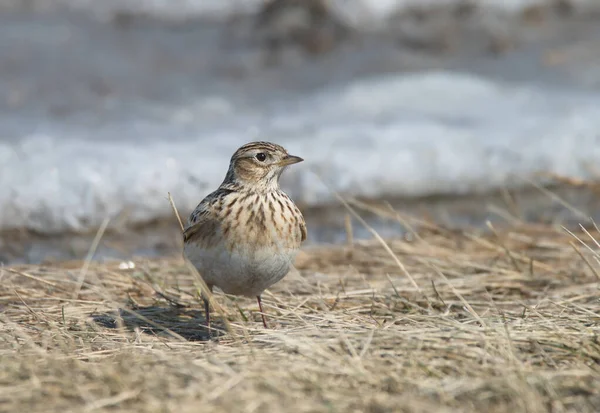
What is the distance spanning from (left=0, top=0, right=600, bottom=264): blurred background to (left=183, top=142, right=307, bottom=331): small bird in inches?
36.1

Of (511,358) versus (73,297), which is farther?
(73,297)

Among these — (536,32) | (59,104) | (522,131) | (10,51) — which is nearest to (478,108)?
(522,131)

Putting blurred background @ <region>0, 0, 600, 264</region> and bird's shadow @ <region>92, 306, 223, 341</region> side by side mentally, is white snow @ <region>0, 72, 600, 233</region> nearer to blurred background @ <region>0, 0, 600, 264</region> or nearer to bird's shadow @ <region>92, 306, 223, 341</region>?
blurred background @ <region>0, 0, 600, 264</region>

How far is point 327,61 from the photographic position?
14.4m

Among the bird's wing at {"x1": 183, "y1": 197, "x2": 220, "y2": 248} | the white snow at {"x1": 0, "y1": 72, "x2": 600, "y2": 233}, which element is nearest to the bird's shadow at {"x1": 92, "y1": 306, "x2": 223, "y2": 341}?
the bird's wing at {"x1": 183, "y1": 197, "x2": 220, "y2": 248}

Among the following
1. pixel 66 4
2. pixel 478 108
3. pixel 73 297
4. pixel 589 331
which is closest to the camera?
pixel 589 331

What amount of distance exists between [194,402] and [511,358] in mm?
1403

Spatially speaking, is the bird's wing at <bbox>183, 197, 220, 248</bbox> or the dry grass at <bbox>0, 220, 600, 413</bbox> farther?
the bird's wing at <bbox>183, 197, 220, 248</bbox>

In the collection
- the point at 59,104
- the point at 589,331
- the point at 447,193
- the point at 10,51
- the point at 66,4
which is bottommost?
the point at 589,331

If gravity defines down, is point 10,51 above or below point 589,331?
above

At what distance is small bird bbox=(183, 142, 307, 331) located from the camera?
5.31 meters

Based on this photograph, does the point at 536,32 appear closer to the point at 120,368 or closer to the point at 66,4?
the point at 66,4

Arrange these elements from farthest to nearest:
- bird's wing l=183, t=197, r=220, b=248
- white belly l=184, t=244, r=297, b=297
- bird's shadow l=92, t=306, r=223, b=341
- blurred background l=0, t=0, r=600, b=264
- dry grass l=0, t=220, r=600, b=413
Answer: blurred background l=0, t=0, r=600, b=264 → bird's shadow l=92, t=306, r=223, b=341 → bird's wing l=183, t=197, r=220, b=248 → white belly l=184, t=244, r=297, b=297 → dry grass l=0, t=220, r=600, b=413

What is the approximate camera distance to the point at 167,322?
5871 mm
